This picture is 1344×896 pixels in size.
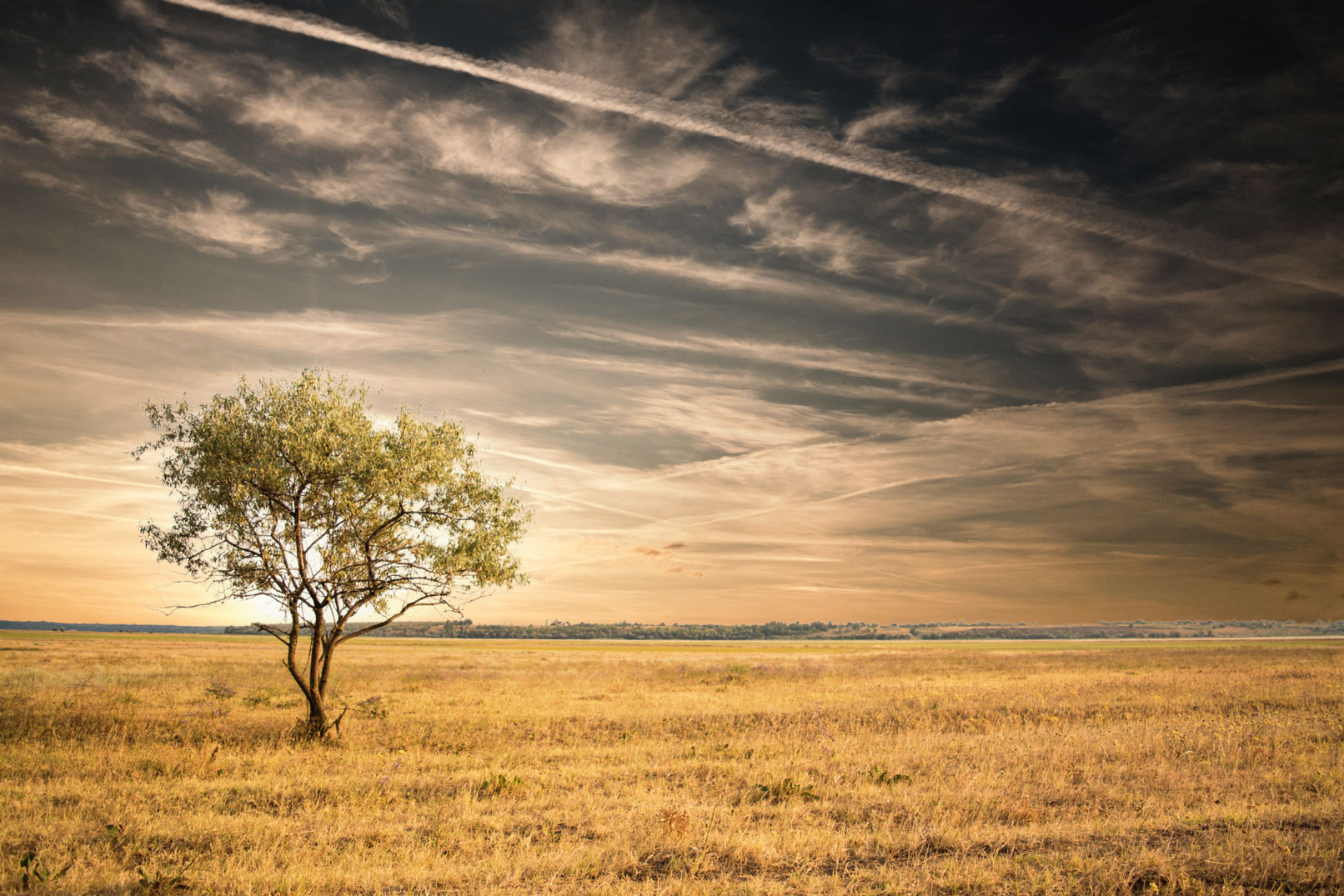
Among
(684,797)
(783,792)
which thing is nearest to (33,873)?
(684,797)

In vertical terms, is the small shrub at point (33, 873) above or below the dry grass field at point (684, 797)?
above

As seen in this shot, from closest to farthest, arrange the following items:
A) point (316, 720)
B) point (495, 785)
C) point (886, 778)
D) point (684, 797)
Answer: point (684, 797), point (495, 785), point (886, 778), point (316, 720)

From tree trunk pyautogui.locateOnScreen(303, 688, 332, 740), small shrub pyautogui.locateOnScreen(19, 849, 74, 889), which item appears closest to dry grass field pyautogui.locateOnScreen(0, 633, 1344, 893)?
small shrub pyautogui.locateOnScreen(19, 849, 74, 889)

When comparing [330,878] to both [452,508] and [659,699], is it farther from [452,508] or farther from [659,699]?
[659,699]

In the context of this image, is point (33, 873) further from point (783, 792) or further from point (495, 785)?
point (783, 792)

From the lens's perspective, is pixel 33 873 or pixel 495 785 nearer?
pixel 33 873

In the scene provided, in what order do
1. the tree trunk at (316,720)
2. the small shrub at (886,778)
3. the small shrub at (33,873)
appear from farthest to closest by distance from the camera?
the tree trunk at (316,720) → the small shrub at (886,778) → the small shrub at (33,873)

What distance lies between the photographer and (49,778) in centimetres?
1666

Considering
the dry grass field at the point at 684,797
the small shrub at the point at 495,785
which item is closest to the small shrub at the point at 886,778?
the dry grass field at the point at 684,797

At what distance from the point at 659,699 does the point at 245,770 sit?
20105 mm

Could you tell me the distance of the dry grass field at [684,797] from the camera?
1031cm

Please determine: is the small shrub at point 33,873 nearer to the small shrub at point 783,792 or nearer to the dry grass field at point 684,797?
the dry grass field at point 684,797

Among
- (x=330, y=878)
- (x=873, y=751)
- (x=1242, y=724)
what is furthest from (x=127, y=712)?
(x=1242, y=724)

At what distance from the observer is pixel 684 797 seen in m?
15.1
